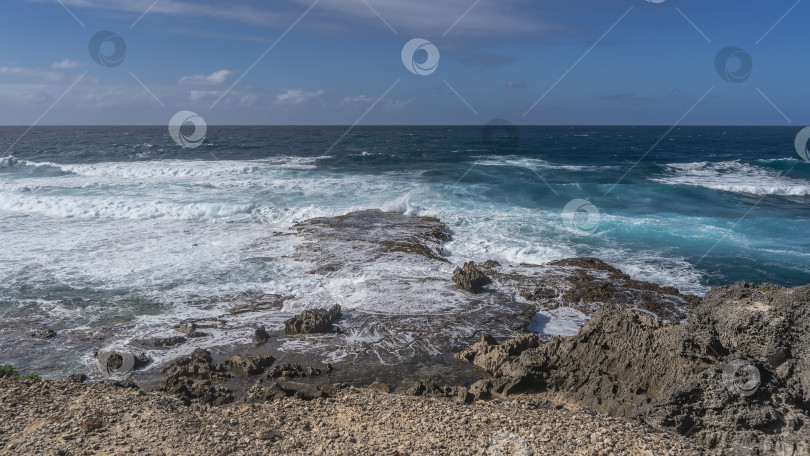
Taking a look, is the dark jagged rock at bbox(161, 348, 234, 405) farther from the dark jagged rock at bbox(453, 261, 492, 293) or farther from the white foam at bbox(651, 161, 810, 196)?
the white foam at bbox(651, 161, 810, 196)

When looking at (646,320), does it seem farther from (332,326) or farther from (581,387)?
(332,326)

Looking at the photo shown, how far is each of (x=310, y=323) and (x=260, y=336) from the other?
40.7 inches

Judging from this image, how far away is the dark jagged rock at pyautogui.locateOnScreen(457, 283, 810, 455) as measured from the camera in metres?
6.12

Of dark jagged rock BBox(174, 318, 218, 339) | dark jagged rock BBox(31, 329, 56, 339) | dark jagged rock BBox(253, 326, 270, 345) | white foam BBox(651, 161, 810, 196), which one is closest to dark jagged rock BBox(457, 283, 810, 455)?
dark jagged rock BBox(253, 326, 270, 345)

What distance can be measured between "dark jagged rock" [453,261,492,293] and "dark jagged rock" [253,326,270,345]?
494 centimetres

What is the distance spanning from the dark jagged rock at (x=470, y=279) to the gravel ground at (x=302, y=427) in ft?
16.6

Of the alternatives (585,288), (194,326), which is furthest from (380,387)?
(585,288)

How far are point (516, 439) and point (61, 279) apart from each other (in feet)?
41.8

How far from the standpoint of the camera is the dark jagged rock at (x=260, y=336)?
1017cm

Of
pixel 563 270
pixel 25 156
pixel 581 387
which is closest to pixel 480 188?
pixel 563 270

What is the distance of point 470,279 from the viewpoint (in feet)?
41.6

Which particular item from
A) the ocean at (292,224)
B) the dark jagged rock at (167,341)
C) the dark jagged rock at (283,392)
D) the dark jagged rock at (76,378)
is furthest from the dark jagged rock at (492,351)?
the dark jagged rock at (76,378)

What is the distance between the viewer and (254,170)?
35375mm

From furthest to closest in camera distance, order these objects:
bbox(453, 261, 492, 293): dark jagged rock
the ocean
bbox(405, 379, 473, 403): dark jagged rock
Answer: bbox(453, 261, 492, 293): dark jagged rock, the ocean, bbox(405, 379, 473, 403): dark jagged rock
